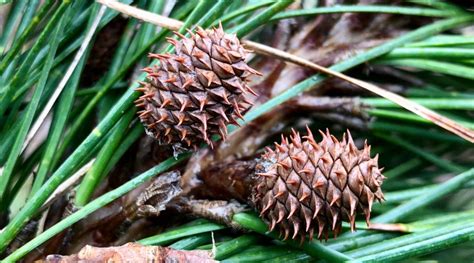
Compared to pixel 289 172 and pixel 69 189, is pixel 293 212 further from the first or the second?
pixel 69 189

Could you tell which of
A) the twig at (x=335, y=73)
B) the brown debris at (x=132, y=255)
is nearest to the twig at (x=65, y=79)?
the twig at (x=335, y=73)

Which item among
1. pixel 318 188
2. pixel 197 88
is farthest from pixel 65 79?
pixel 318 188

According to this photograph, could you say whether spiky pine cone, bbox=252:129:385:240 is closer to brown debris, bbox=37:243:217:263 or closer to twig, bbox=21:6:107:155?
brown debris, bbox=37:243:217:263

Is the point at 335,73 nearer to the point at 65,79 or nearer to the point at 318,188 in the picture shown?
the point at 318,188

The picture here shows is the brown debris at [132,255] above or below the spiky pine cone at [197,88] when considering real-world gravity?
below

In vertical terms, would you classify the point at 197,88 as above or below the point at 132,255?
above

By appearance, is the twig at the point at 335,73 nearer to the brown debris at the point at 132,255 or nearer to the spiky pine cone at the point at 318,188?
the spiky pine cone at the point at 318,188

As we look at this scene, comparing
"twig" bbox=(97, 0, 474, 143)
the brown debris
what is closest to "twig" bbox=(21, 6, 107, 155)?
"twig" bbox=(97, 0, 474, 143)
